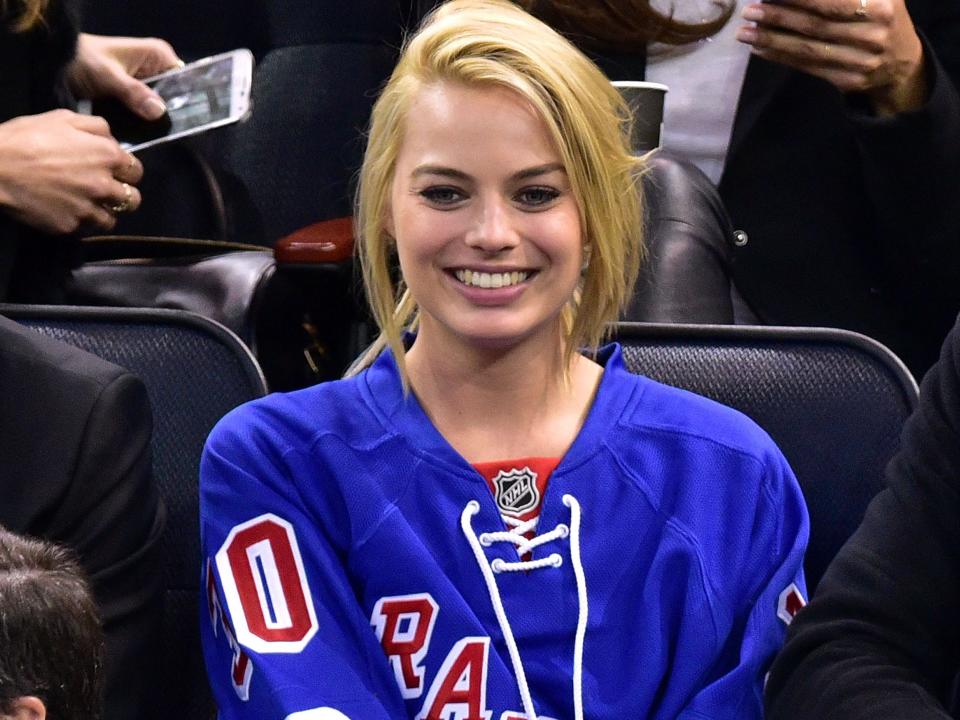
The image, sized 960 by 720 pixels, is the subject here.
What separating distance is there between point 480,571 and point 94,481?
324mm

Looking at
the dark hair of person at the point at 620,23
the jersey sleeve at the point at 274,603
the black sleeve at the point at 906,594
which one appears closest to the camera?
the black sleeve at the point at 906,594

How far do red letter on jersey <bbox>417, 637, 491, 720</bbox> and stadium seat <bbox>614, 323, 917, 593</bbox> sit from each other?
352 millimetres

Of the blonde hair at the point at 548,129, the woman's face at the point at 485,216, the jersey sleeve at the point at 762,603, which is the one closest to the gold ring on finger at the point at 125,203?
the blonde hair at the point at 548,129

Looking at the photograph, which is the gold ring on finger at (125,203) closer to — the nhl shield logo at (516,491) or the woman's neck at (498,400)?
the woman's neck at (498,400)

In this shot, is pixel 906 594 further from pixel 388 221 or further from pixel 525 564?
pixel 388 221

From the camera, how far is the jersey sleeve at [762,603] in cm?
133

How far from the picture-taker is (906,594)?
1168mm

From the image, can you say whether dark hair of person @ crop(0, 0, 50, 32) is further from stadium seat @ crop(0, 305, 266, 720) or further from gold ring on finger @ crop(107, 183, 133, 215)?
stadium seat @ crop(0, 305, 266, 720)

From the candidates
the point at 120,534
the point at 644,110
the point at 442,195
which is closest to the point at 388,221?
the point at 442,195

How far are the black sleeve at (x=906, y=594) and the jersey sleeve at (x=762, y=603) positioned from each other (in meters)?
0.13

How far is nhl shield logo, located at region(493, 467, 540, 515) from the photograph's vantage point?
141 centimetres

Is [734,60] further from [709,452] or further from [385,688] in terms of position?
[385,688]

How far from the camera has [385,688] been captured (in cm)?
134

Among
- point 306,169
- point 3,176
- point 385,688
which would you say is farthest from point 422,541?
point 306,169
